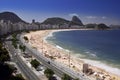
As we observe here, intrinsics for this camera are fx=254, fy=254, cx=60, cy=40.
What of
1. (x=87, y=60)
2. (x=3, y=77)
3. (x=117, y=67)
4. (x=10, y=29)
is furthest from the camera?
(x=10, y=29)

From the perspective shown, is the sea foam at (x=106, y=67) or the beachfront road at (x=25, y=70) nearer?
the beachfront road at (x=25, y=70)

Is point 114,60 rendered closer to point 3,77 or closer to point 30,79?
point 30,79

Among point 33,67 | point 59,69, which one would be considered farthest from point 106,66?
point 33,67

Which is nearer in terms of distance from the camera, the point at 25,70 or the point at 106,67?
the point at 25,70

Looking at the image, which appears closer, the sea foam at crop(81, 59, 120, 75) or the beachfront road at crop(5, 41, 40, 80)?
the beachfront road at crop(5, 41, 40, 80)

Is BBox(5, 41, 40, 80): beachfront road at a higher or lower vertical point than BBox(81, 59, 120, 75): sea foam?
higher

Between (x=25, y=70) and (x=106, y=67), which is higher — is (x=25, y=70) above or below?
above

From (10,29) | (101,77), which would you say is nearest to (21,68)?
(101,77)

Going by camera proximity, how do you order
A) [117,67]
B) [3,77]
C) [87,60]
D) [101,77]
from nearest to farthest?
[3,77] → [101,77] → [117,67] → [87,60]

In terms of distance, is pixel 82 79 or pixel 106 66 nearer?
pixel 82 79

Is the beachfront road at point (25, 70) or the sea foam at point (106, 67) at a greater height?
the beachfront road at point (25, 70)
